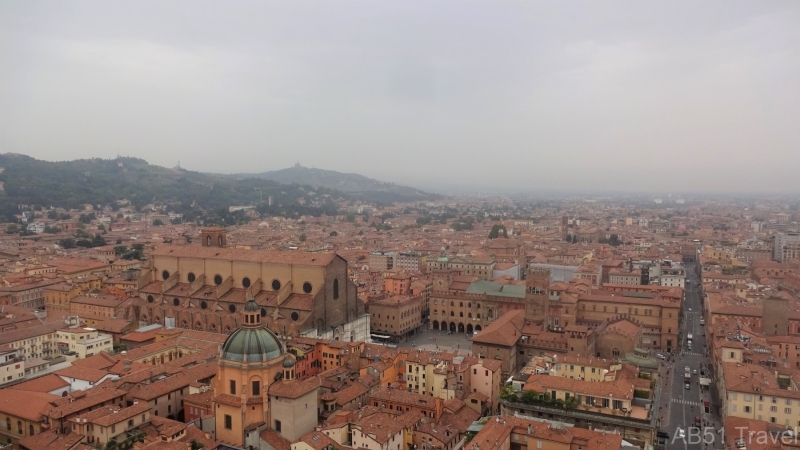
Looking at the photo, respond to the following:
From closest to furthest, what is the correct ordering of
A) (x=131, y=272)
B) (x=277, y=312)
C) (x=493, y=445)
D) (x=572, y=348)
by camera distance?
(x=493, y=445) < (x=572, y=348) < (x=277, y=312) < (x=131, y=272)

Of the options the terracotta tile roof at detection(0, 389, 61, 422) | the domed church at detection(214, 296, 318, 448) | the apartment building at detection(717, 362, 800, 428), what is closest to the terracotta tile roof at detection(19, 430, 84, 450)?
the terracotta tile roof at detection(0, 389, 61, 422)

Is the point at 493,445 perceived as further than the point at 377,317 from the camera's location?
No

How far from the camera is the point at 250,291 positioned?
49375 mm

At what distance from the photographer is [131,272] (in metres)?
72.7

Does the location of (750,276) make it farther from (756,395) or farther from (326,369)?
(326,369)

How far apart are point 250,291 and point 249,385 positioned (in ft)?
69.6

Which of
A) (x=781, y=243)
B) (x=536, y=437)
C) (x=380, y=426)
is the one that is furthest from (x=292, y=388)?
(x=781, y=243)

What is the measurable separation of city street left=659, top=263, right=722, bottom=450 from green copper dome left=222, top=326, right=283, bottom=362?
2090 cm

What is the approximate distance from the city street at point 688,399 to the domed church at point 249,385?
65.5ft

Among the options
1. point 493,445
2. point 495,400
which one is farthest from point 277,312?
point 493,445

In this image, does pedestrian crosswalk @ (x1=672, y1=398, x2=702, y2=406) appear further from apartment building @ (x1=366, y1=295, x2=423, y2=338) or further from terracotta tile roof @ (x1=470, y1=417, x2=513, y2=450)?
apartment building @ (x1=366, y1=295, x2=423, y2=338)

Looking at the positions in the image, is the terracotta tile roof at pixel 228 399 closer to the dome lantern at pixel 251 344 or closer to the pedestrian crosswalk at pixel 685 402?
the dome lantern at pixel 251 344

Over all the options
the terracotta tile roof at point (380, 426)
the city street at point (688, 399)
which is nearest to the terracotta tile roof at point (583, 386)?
the city street at point (688, 399)

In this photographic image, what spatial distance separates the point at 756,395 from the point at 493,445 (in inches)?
626
